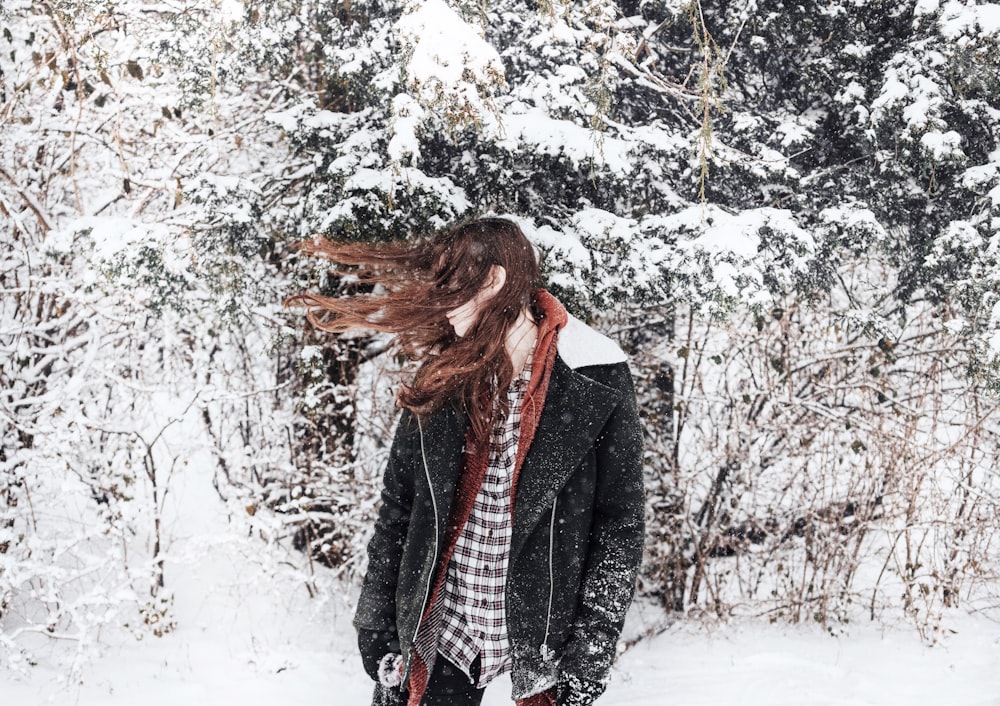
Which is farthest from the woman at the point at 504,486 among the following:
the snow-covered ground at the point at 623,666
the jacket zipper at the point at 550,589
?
the snow-covered ground at the point at 623,666

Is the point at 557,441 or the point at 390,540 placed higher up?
the point at 557,441

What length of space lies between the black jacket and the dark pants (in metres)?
0.12

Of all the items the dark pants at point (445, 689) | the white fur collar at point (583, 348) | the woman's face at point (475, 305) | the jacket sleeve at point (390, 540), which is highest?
the woman's face at point (475, 305)

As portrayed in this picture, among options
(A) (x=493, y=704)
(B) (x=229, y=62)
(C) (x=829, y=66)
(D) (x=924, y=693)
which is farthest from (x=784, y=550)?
(B) (x=229, y=62)

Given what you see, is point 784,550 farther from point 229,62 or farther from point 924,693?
point 229,62

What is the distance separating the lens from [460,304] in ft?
6.05

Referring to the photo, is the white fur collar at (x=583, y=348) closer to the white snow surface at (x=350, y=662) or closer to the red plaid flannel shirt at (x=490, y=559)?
the red plaid flannel shirt at (x=490, y=559)

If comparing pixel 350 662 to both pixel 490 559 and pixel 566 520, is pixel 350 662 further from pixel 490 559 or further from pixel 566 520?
pixel 566 520

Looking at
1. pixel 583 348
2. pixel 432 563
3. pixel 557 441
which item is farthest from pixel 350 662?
pixel 583 348

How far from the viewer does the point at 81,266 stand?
14.6 feet

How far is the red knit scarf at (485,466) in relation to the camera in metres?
1.91

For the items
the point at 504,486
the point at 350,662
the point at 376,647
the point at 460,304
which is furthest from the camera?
the point at 350,662

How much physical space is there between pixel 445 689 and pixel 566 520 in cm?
65

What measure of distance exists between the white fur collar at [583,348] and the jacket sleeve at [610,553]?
0.19ft
